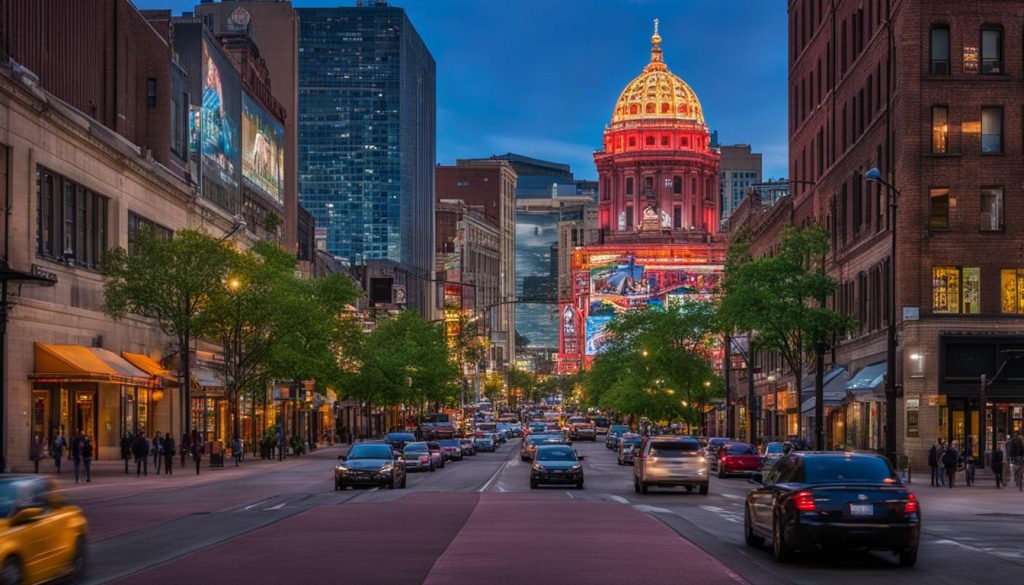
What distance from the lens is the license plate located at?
2150 cm

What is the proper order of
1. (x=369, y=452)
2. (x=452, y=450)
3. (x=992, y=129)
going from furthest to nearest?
(x=452, y=450) → (x=992, y=129) → (x=369, y=452)

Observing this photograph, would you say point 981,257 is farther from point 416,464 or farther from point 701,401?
point 701,401

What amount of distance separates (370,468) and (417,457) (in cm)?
1798

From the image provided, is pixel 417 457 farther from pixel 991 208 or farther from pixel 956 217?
pixel 991 208

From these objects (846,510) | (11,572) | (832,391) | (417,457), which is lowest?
(417,457)

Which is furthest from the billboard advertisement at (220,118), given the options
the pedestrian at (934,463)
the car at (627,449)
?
the pedestrian at (934,463)

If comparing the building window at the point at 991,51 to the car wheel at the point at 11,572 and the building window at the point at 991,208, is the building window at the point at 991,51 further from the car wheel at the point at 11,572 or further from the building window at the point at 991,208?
the car wheel at the point at 11,572

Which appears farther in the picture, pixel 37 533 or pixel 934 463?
pixel 934 463

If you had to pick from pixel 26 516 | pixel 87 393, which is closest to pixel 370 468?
pixel 87 393

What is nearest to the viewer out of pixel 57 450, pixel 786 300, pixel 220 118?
pixel 57 450

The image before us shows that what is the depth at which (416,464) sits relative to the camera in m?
65.7

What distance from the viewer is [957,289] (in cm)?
6156

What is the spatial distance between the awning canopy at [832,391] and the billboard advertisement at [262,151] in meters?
42.1

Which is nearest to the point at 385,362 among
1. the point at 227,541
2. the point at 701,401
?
the point at 701,401
